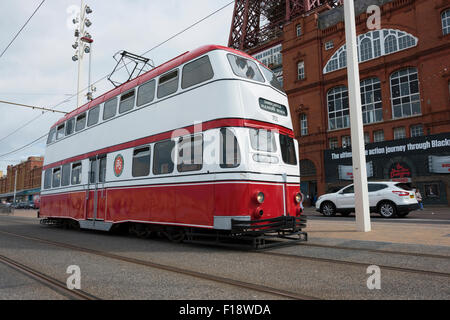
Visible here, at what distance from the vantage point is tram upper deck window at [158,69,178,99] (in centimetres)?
767

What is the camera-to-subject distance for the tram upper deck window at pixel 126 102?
9.07 metres

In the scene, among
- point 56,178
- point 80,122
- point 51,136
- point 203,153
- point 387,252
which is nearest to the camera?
point 387,252

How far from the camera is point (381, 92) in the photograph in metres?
26.5

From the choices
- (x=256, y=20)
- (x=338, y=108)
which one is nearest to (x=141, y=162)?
(x=338, y=108)

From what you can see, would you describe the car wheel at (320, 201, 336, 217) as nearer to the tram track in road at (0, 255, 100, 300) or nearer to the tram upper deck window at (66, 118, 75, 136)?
the tram upper deck window at (66, 118, 75, 136)

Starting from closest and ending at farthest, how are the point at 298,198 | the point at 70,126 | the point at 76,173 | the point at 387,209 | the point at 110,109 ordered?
the point at 298,198, the point at 110,109, the point at 76,173, the point at 70,126, the point at 387,209

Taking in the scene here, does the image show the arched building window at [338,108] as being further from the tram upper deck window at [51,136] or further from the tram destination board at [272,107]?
the tram upper deck window at [51,136]

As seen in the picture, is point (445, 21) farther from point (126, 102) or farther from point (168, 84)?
point (126, 102)

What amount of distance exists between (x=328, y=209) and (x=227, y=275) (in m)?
12.6

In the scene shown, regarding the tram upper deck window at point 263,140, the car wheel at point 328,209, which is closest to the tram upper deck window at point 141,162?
the tram upper deck window at point 263,140

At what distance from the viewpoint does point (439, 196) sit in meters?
22.7

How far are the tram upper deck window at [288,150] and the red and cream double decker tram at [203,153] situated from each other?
0.08 ft

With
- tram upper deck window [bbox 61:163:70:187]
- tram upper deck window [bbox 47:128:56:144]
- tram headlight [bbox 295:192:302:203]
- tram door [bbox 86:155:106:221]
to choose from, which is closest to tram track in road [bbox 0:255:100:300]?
tram door [bbox 86:155:106:221]
